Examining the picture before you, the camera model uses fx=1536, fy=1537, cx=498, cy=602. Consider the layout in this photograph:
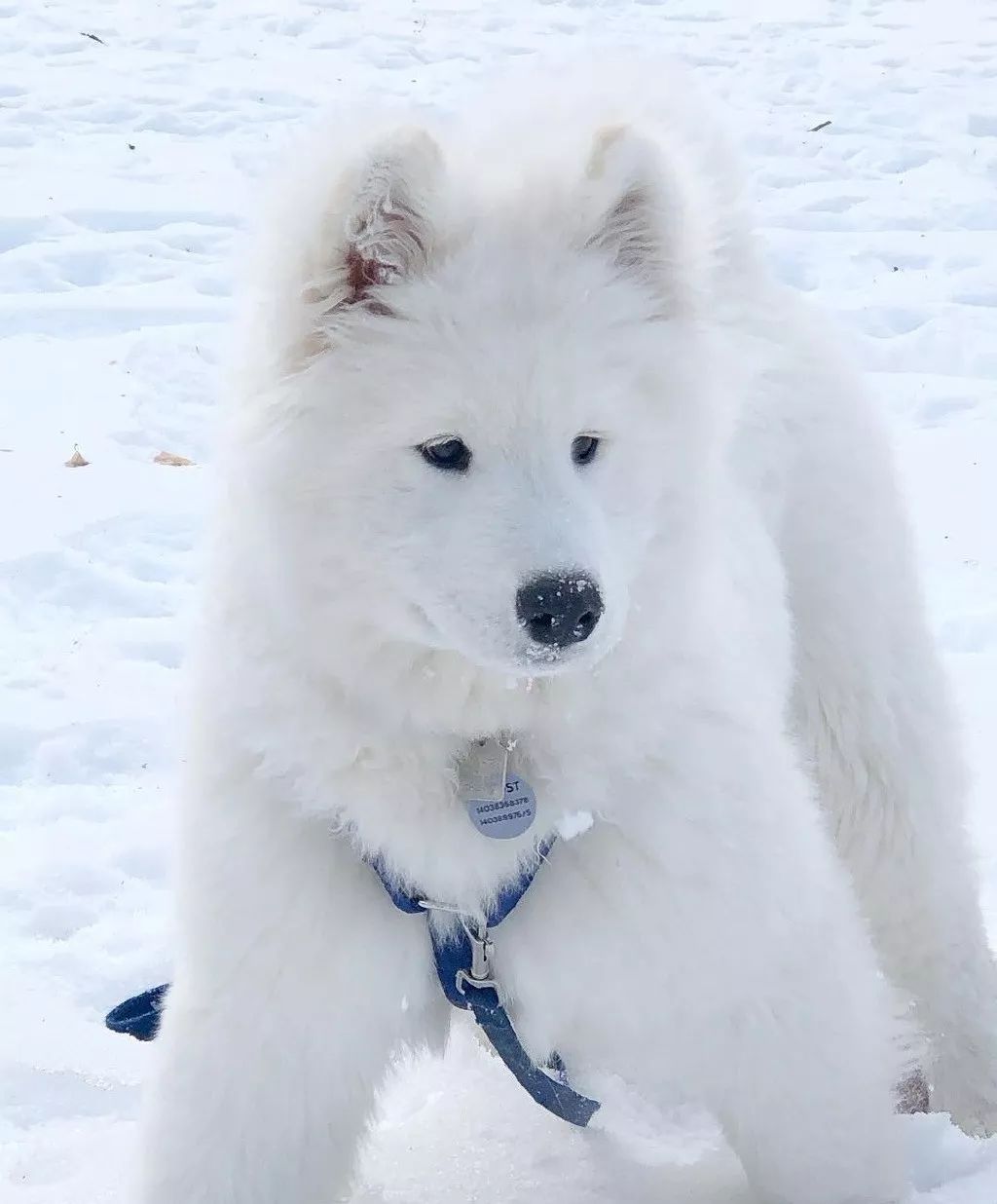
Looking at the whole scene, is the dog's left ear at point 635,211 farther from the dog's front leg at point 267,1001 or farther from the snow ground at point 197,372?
the snow ground at point 197,372

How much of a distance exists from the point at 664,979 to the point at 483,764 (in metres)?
0.48

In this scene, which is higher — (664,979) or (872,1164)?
(664,979)

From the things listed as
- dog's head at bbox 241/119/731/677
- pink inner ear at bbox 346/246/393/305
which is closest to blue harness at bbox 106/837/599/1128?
dog's head at bbox 241/119/731/677

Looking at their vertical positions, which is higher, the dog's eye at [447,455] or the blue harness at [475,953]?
the dog's eye at [447,455]

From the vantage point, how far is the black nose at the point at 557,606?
88.4 inches

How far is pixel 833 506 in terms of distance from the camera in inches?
142

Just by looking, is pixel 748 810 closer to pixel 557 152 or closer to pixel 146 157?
pixel 557 152

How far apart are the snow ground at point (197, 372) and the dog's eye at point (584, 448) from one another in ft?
4.95

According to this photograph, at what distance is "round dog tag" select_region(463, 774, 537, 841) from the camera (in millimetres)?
2520

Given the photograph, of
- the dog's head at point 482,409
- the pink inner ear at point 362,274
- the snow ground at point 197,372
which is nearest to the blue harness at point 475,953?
the dog's head at point 482,409

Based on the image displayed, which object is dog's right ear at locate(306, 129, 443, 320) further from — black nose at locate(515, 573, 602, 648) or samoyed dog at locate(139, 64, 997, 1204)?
black nose at locate(515, 573, 602, 648)

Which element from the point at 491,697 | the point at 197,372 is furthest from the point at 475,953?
the point at 197,372

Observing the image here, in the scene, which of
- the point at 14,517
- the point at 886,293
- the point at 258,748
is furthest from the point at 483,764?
the point at 886,293

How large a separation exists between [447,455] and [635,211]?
58 cm
